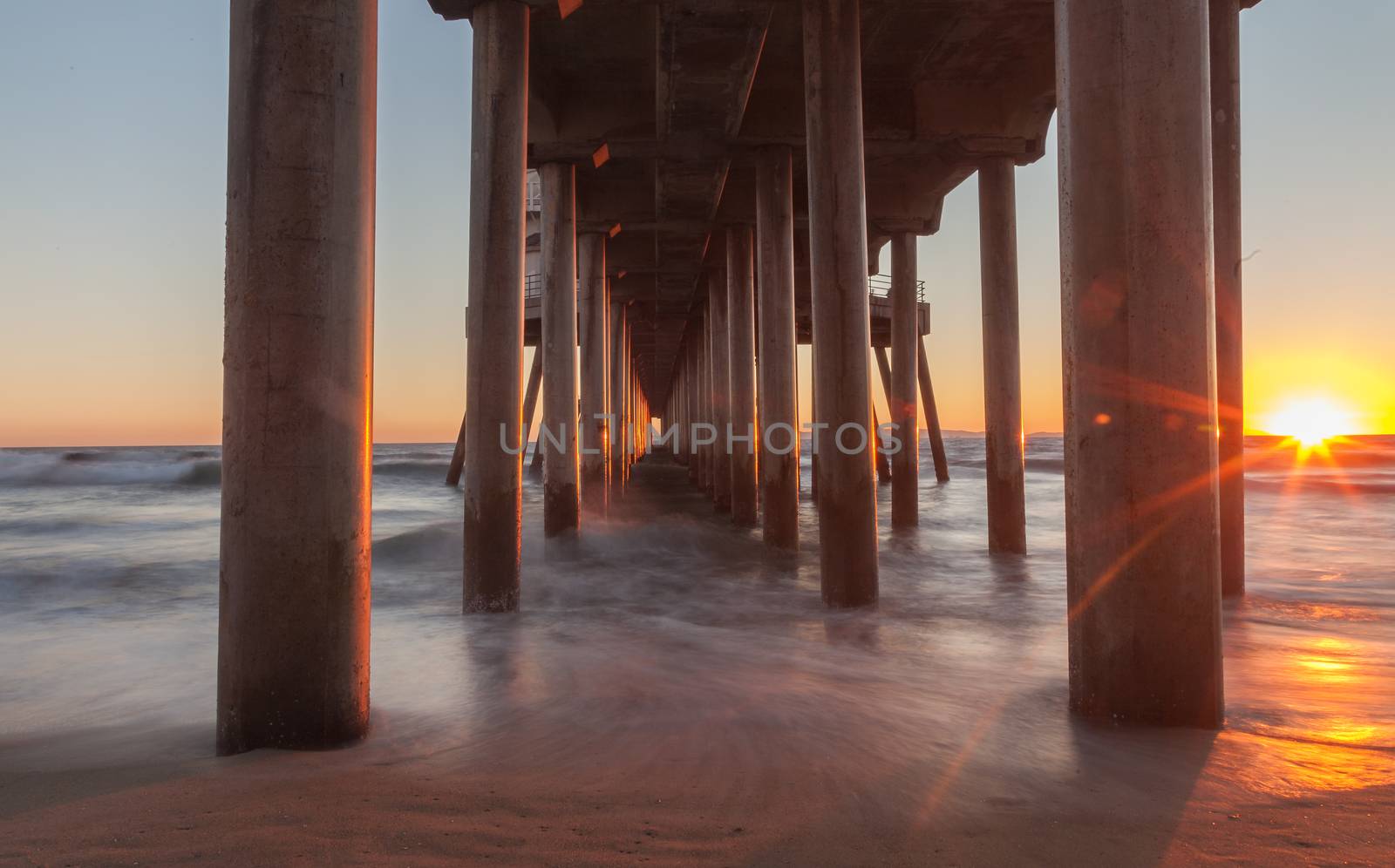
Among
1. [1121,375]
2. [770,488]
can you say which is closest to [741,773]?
[1121,375]

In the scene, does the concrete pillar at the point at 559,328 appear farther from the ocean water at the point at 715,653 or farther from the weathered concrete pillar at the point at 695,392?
the weathered concrete pillar at the point at 695,392

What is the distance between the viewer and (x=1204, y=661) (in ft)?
10.5

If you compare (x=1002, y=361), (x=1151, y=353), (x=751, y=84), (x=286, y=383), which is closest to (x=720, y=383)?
(x=1002, y=361)

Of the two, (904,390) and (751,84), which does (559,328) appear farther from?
(904,390)

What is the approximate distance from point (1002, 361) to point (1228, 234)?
3.57 meters

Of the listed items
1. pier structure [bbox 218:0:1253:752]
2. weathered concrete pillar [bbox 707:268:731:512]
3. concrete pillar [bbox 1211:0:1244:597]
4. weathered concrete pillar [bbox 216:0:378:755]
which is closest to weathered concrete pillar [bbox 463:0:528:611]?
pier structure [bbox 218:0:1253:752]

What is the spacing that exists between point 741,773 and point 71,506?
24435 millimetres

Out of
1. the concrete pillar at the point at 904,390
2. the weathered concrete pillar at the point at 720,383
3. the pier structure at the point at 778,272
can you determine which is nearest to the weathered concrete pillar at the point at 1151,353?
the pier structure at the point at 778,272

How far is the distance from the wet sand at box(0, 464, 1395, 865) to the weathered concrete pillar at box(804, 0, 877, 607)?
3.50 ft

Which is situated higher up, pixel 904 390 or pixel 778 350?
pixel 778 350

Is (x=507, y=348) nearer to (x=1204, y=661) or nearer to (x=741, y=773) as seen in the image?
(x=741, y=773)

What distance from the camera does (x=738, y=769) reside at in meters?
2.92

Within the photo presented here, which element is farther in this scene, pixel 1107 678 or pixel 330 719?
pixel 1107 678

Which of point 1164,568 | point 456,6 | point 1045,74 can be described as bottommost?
point 1164,568
